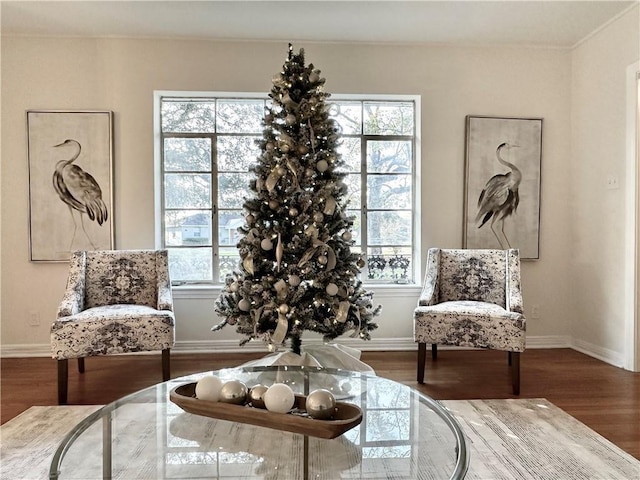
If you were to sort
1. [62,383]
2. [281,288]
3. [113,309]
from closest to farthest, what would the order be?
1. [62,383]
2. [281,288]
3. [113,309]

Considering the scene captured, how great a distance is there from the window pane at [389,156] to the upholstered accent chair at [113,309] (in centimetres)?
200

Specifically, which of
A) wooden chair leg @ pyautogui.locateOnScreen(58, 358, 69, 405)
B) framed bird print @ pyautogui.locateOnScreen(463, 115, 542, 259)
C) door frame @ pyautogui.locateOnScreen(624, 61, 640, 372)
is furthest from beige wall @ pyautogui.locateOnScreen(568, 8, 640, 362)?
wooden chair leg @ pyautogui.locateOnScreen(58, 358, 69, 405)

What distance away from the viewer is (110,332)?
2945mm

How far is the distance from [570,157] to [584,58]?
2.73 ft

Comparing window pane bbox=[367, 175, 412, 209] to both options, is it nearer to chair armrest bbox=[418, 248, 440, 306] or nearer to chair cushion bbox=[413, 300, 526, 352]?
chair armrest bbox=[418, 248, 440, 306]

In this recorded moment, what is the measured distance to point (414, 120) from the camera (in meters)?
4.24

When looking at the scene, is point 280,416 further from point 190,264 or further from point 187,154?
point 187,154

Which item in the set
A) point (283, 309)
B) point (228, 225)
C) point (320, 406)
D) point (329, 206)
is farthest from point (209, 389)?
point (228, 225)

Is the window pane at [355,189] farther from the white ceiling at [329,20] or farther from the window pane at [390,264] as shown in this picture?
the white ceiling at [329,20]

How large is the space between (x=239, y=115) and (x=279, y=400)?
3.19m

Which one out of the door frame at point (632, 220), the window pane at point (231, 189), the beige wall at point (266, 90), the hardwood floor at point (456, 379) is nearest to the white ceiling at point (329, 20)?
the beige wall at point (266, 90)

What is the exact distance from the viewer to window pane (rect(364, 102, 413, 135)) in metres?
4.24

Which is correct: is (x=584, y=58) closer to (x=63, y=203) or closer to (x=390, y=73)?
(x=390, y=73)

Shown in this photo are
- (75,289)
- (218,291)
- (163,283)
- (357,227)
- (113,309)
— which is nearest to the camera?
(113,309)
